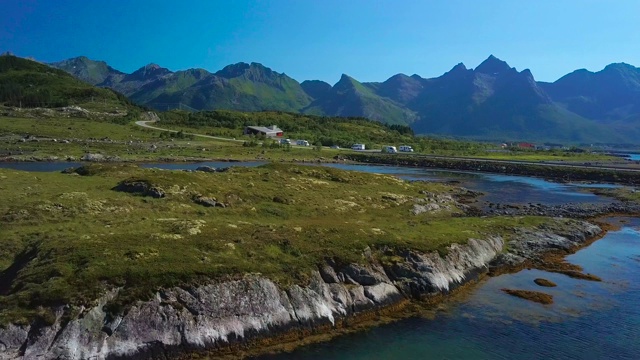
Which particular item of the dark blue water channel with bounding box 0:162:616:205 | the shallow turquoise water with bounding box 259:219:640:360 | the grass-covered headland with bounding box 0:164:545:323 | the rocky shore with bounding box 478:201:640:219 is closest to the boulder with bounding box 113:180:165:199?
the grass-covered headland with bounding box 0:164:545:323

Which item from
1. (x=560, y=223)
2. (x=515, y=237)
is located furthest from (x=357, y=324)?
(x=560, y=223)

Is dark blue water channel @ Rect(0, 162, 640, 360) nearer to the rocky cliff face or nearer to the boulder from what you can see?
the rocky cliff face

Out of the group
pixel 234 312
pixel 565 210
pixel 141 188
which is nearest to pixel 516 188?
pixel 565 210

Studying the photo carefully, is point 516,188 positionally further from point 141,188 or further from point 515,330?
point 141,188

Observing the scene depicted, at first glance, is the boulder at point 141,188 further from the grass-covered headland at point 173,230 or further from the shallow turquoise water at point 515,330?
the shallow turquoise water at point 515,330

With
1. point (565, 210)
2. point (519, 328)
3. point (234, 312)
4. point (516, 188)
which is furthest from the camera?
point (516, 188)

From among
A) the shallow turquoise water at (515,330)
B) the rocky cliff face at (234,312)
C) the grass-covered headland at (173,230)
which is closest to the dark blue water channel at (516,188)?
the grass-covered headland at (173,230)
